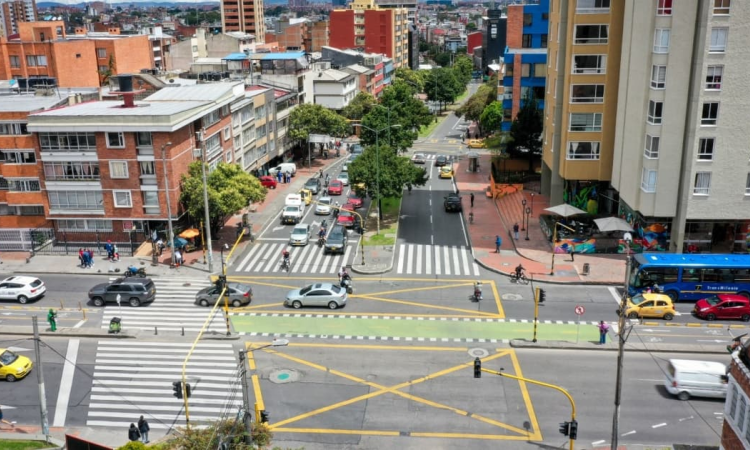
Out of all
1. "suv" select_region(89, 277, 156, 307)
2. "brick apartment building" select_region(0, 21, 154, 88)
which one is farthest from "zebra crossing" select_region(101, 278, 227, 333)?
"brick apartment building" select_region(0, 21, 154, 88)

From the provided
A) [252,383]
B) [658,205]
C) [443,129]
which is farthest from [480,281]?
[443,129]

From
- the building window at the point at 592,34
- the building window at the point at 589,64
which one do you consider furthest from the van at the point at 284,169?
the building window at the point at 592,34

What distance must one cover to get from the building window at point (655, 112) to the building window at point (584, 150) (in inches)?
403

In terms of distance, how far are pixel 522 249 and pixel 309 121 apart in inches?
1859

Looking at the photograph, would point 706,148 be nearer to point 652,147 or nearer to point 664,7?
point 652,147

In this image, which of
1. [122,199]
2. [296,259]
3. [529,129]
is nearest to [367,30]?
[529,129]

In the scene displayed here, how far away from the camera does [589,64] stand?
206 ft

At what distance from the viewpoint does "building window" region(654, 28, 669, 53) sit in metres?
52.1

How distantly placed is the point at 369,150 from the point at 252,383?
38117mm

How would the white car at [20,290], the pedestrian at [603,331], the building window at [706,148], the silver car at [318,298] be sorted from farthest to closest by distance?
the building window at [706,148] → the white car at [20,290] → the silver car at [318,298] → the pedestrian at [603,331]

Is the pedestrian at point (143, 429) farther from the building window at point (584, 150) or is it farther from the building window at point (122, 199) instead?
the building window at point (584, 150)

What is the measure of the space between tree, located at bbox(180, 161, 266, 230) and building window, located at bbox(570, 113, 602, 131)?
29.9 metres

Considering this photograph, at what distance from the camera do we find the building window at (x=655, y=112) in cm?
5334

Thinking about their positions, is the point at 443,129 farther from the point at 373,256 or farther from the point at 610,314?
the point at 610,314
